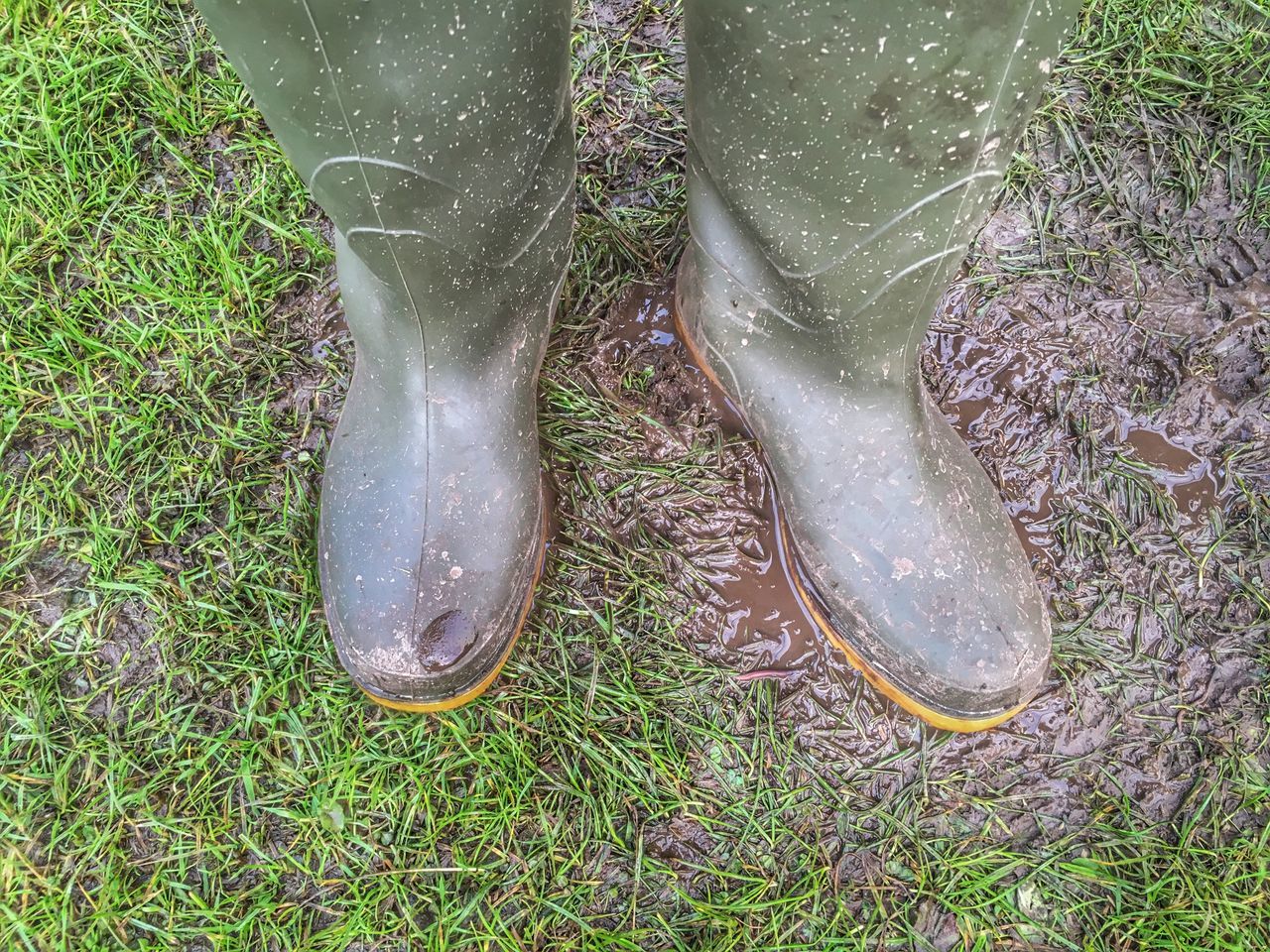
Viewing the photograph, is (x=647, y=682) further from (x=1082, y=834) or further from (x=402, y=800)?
(x=1082, y=834)

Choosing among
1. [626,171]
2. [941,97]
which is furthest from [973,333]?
[941,97]

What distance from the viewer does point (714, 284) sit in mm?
1232

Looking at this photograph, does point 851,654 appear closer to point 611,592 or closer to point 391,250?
point 611,592

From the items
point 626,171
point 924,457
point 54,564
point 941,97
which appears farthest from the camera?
point 626,171

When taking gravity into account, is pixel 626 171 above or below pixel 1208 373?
above

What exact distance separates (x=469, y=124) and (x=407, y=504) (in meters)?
0.51

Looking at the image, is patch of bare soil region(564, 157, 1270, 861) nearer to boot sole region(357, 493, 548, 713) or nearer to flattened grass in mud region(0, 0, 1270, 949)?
flattened grass in mud region(0, 0, 1270, 949)

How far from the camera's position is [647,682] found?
1334 mm

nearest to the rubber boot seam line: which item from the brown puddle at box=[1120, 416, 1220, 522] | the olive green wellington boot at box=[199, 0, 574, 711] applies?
the olive green wellington boot at box=[199, 0, 574, 711]

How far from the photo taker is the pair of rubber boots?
763 mm

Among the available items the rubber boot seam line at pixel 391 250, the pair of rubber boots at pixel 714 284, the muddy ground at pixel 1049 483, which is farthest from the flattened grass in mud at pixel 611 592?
the rubber boot seam line at pixel 391 250

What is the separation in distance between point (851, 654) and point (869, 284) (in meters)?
0.56

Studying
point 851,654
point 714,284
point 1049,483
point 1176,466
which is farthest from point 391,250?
point 1176,466

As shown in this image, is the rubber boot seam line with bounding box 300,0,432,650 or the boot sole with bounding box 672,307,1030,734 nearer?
the rubber boot seam line with bounding box 300,0,432,650
